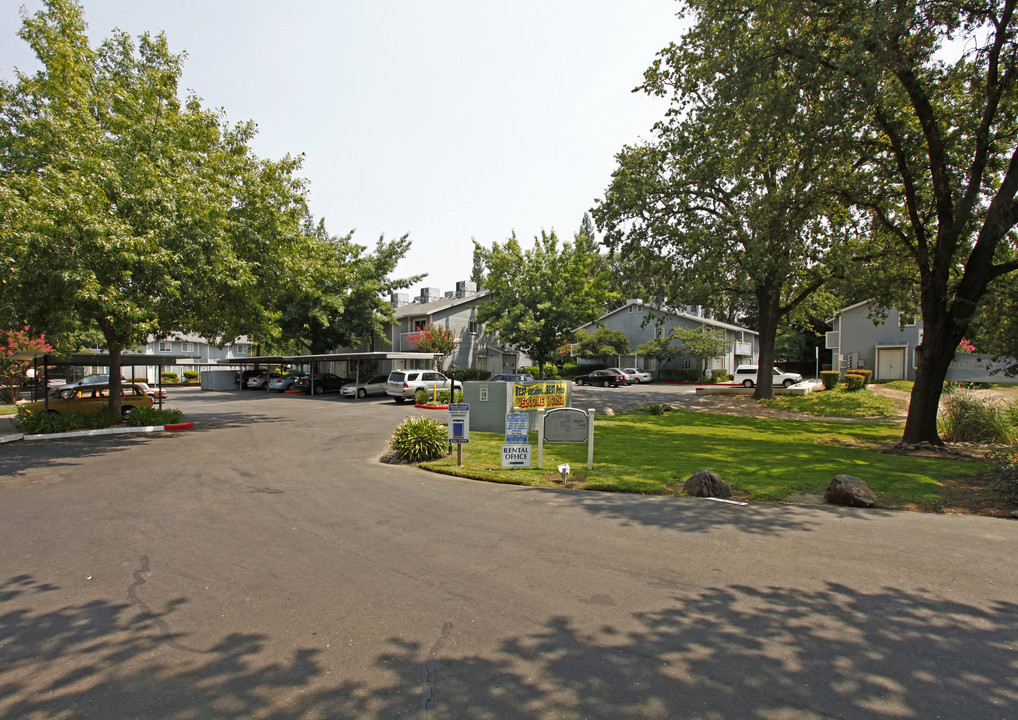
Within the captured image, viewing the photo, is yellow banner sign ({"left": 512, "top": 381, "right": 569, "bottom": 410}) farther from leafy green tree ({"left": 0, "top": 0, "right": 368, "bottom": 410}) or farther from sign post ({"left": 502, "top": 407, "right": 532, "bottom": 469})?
leafy green tree ({"left": 0, "top": 0, "right": 368, "bottom": 410})

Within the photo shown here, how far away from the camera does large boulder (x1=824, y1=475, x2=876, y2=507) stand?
8039mm

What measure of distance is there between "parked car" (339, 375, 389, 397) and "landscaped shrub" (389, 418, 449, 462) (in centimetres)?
2046

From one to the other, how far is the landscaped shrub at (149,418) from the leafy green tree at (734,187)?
61.0ft

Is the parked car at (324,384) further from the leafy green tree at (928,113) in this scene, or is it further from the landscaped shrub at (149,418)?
the leafy green tree at (928,113)

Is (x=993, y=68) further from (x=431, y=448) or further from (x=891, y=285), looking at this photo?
(x=431, y=448)

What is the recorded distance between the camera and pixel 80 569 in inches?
214

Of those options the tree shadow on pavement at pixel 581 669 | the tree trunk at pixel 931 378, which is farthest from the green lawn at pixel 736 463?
the tree shadow on pavement at pixel 581 669

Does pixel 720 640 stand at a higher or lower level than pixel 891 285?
lower

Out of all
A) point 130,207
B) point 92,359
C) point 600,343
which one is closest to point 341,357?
point 92,359

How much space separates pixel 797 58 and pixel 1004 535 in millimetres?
11468

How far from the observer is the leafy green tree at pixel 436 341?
37.1 metres

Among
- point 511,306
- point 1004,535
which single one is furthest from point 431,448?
point 511,306

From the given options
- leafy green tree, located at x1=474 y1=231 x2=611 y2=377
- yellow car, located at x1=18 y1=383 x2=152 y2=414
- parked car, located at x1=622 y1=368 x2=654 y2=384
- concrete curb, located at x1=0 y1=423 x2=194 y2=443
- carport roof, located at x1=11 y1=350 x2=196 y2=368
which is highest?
leafy green tree, located at x1=474 y1=231 x2=611 y2=377

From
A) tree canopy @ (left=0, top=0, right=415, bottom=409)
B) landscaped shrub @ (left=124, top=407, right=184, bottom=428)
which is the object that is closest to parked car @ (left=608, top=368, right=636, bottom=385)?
tree canopy @ (left=0, top=0, right=415, bottom=409)
